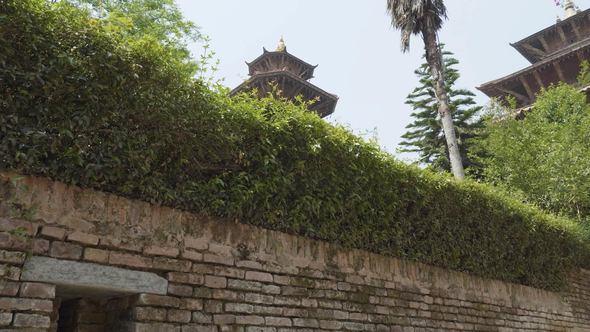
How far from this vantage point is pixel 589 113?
14.7 m

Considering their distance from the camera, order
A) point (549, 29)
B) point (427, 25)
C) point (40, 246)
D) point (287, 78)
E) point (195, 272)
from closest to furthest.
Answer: point (40, 246) → point (195, 272) → point (427, 25) → point (287, 78) → point (549, 29)

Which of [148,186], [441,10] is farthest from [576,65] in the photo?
[148,186]

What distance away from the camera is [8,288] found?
2.94 meters

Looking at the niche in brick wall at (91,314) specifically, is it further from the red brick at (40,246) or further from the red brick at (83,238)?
the red brick at (40,246)

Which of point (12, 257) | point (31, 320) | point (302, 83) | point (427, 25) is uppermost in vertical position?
point (302, 83)

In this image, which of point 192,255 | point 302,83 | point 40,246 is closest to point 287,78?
point 302,83

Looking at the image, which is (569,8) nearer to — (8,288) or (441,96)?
(441,96)

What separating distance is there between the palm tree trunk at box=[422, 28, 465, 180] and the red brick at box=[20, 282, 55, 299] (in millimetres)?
12489

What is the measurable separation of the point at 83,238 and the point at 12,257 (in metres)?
0.46

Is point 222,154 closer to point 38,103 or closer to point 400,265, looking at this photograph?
point 38,103

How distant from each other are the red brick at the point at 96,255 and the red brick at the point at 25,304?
1.24 ft

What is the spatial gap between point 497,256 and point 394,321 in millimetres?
3232

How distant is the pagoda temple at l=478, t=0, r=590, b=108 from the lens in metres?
22.1

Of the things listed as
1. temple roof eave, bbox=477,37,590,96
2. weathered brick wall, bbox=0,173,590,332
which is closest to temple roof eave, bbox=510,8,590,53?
temple roof eave, bbox=477,37,590,96
